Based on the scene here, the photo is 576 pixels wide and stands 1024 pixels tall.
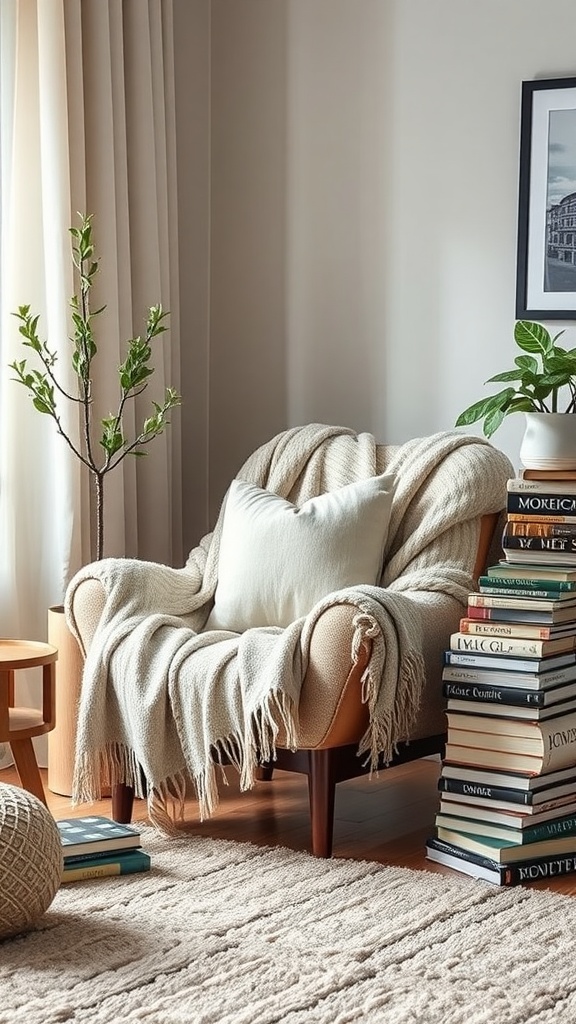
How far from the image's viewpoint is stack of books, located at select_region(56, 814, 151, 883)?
2.72m

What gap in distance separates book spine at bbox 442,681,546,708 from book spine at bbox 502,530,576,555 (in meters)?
0.31

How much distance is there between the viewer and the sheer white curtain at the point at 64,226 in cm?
366

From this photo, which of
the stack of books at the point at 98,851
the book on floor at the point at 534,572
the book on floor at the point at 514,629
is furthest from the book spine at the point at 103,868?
the book on floor at the point at 534,572

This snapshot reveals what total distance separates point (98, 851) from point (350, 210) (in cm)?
216

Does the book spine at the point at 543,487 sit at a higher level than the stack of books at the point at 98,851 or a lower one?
higher

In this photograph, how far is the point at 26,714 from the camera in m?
3.21

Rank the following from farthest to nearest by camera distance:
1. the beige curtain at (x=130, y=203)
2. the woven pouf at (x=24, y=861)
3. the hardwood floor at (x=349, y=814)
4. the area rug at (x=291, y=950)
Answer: the beige curtain at (x=130, y=203), the hardwood floor at (x=349, y=814), the woven pouf at (x=24, y=861), the area rug at (x=291, y=950)

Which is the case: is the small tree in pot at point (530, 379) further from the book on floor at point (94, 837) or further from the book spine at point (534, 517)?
the book on floor at point (94, 837)

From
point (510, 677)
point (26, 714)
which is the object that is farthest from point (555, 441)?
point (26, 714)

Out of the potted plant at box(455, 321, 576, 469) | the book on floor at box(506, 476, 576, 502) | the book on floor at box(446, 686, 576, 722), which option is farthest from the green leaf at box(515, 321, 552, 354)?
the book on floor at box(446, 686, 576, 722)

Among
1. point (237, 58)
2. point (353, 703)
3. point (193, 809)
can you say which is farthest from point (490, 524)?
point (237, 58)

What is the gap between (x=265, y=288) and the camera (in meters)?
4.28

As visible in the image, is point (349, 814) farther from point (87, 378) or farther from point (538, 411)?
point (87, 378)

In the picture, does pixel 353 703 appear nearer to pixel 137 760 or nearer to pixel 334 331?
Result: pixel 137 760
